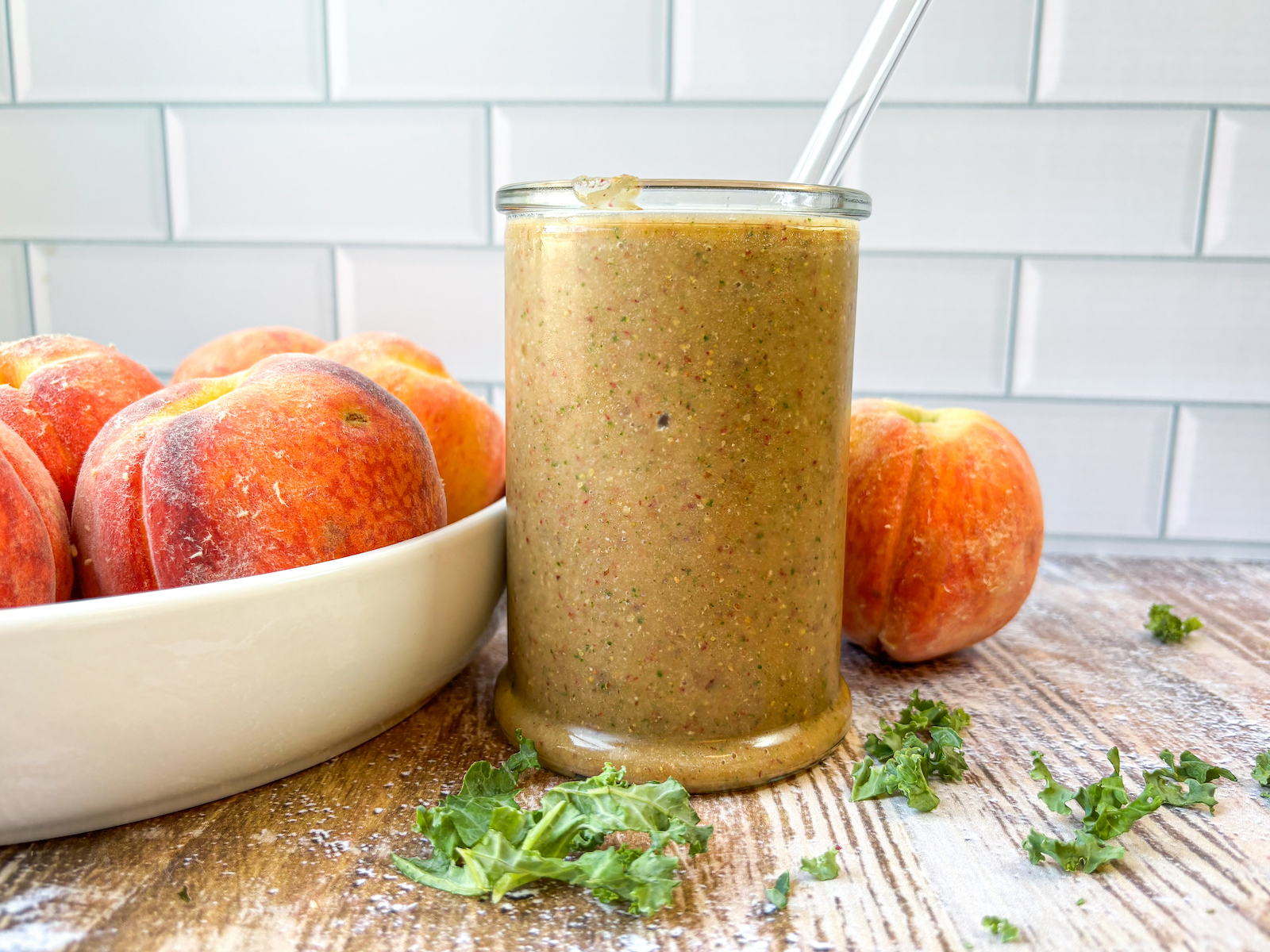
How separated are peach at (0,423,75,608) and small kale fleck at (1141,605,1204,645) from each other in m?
0.72

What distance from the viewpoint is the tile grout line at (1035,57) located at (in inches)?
36.5

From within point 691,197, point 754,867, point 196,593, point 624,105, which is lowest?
point 754,867

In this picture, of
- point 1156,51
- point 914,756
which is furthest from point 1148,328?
point 914,756

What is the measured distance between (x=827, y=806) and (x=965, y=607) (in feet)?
0.70

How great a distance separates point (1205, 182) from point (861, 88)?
572mm

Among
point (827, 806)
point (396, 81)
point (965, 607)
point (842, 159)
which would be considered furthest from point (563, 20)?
point (827, 806)

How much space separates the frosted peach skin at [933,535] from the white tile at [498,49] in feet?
1.57

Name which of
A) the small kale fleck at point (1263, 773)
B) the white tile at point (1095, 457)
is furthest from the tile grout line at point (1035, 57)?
the small kale fleck at point (1263, 773)

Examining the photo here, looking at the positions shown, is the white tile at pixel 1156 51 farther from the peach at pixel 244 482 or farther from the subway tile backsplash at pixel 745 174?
the peach at pixel 244 482

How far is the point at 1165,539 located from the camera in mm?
1034

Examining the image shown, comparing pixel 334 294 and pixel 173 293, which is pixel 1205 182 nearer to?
pixel 334 294

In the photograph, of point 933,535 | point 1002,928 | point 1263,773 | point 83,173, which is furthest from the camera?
point 83,173

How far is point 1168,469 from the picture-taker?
102cm

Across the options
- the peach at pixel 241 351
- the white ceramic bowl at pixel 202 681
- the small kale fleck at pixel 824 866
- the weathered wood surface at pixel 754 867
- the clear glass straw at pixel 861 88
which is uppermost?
the clear glass straw at pixel 861 88
